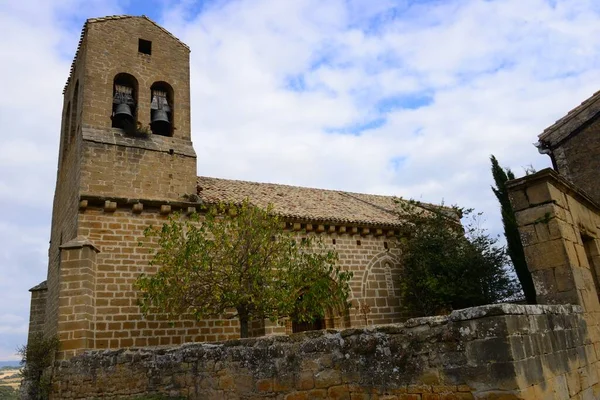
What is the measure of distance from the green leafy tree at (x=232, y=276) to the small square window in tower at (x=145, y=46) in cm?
672

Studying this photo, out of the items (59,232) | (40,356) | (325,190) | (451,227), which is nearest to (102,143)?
(59,232)

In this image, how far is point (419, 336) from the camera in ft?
14.6

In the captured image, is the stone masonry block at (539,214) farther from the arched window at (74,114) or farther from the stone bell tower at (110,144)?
the arched window at (74,114)

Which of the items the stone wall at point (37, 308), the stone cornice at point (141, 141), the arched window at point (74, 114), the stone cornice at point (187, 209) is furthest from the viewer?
the stone wall at point (37, 308)

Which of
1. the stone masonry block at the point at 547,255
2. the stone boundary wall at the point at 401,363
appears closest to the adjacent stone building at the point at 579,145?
the stone masonry block at the point at 547,255

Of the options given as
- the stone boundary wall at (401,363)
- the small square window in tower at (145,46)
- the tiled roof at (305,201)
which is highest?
the small square window in tower at (145,46)

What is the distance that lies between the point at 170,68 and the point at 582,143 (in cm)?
1235

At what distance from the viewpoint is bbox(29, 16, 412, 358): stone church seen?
1070 centimetres

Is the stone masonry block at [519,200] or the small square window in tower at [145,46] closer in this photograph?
the stone masonry block at [519,200]

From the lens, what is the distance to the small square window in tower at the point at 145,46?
48.5 feet

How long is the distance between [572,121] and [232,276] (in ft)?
32.5

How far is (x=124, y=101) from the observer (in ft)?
44.6

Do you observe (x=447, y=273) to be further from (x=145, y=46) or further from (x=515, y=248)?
(x=145, y=46)

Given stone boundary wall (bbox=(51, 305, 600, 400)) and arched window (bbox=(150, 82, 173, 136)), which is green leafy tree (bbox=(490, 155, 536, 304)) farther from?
arched window (bbox=(150, 82, 173, 136))
